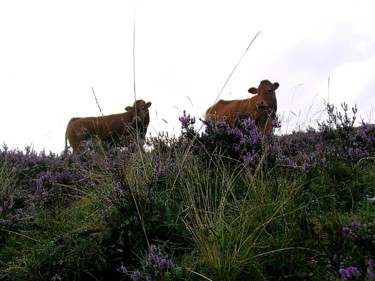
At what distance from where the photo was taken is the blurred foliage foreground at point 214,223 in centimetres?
276

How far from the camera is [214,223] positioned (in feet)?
10.5

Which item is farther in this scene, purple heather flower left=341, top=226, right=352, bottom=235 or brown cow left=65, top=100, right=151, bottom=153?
brown cow left=65, top=100, right=151, bottom=153

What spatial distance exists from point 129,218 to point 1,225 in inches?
60.3

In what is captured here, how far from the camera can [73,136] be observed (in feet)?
43.5

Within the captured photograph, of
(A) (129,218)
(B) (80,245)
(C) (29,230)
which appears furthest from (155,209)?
(C) (29,230)

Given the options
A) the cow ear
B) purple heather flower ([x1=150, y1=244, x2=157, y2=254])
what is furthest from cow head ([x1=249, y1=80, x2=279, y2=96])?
purple heather flower ([x1=150, y1=244, x2=157, y2=254])

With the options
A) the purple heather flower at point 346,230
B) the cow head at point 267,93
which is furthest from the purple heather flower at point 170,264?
the cow head at point 267,93

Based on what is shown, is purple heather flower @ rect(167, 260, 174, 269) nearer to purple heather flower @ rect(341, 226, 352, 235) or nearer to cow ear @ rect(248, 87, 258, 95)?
purple heather flower @ rect(341, 226, 352, 235)

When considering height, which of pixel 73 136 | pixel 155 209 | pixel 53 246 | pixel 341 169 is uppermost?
pixel 73 136

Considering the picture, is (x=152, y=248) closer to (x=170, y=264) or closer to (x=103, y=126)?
(x=170, y=264)

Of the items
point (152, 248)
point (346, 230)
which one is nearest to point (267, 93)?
point (152, 248)

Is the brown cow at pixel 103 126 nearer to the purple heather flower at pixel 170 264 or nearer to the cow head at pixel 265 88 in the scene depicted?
the cow head at pixel 265 88

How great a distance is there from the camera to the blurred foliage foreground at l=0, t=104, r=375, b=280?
2756 mm

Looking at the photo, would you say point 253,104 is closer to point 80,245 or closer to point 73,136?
point 73,136
